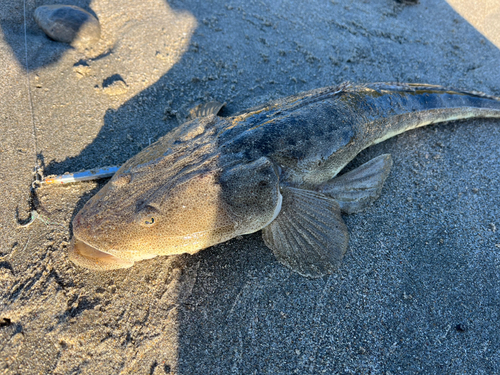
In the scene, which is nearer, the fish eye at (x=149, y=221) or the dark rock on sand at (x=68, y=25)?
the fish eye at (x=149, y=221)

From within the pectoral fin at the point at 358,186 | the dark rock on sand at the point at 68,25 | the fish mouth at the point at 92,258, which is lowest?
the fish mouth at the point at 92,258

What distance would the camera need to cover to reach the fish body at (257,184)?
201cm

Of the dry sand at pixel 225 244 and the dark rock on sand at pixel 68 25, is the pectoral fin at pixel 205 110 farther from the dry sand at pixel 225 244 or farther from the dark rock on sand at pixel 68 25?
the dark rock on sand at pixel 68 25

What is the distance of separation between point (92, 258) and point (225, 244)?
965 millimetres

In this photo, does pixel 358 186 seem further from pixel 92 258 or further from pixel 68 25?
pixel 68 25

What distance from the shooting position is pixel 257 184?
2213 mm

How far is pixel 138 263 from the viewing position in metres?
2.27

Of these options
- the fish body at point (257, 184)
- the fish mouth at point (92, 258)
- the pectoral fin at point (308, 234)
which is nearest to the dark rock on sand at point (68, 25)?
the fish body at point (257, 184)

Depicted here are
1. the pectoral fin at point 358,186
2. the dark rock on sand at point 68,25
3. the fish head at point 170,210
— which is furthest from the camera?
the dark rock on sand at point 68,25

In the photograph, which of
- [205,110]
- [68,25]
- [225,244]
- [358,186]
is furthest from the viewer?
[68,25]

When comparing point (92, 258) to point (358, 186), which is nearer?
point (92, 258)

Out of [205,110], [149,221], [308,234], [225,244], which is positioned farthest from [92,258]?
[205,110]

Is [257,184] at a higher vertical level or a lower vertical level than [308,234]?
higher

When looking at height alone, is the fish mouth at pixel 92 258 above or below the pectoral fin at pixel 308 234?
below
